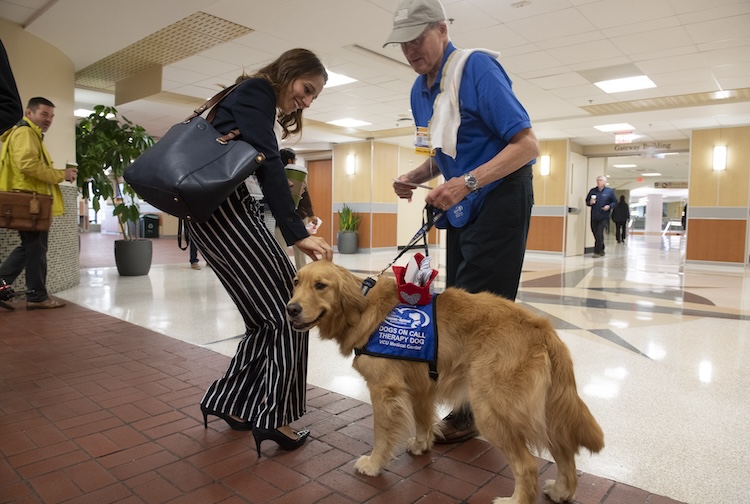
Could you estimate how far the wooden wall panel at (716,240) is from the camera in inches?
434

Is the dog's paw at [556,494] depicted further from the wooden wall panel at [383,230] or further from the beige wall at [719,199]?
the wooden wall panel at [383,230]

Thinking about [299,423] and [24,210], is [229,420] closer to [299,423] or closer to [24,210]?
[299,423]

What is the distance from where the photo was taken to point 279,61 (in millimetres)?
1927

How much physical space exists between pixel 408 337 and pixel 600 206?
41.7 feet

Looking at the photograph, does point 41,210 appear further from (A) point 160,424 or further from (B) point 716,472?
(B) point 716,472

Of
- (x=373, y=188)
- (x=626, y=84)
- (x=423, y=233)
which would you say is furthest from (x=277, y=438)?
(x=373, y=188)

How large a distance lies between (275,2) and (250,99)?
4.06 metres

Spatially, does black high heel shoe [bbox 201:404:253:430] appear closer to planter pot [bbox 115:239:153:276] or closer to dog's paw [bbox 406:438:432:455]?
dog's paw [bbox 406:438:432:455]

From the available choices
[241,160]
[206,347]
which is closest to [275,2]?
[206,347]

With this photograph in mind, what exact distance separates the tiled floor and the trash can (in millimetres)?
15384

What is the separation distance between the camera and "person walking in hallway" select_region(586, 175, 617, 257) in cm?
1274

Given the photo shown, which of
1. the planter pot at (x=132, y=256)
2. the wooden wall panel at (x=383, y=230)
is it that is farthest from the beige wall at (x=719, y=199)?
the planter pot at (x=132, y=256)

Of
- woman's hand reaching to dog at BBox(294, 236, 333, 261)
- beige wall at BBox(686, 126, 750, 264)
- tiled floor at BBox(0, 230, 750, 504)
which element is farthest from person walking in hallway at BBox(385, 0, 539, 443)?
beige wall at BBox(686, 126, 750, 264)

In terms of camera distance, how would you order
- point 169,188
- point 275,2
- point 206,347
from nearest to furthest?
point 169,188 → point 206,347 → point 275,2
